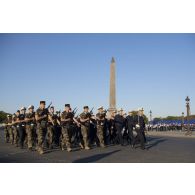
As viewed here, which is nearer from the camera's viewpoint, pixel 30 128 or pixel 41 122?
pixel 41 122

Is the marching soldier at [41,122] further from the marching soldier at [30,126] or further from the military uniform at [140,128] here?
the military uniform at [140,128]

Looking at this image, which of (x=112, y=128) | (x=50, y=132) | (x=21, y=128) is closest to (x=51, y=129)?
(x=50, y=132)

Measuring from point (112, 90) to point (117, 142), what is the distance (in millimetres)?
15516

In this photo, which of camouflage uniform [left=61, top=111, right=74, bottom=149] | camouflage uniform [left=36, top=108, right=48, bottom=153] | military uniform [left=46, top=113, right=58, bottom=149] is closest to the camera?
camouflage uniform [left=36, top=108, right=48, bottom=153]

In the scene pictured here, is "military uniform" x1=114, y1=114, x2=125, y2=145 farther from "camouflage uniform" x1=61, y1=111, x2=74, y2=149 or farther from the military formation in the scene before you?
"camouflage uniform" x1=61, y1=111, x2=74, y2=149

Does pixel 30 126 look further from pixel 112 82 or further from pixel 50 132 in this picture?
pixel 112 82

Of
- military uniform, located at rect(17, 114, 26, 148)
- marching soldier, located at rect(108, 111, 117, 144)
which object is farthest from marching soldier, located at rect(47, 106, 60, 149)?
marching soldier, located at rect(108, 111, 117, 144)

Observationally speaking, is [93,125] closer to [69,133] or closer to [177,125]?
[69,133]

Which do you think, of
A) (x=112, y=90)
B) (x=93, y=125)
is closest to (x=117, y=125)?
(x=93, y=125)

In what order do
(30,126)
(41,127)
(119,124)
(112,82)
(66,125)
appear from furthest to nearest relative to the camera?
(112,82) < (119,124) < (30,126) < (66,125) < (41,127)

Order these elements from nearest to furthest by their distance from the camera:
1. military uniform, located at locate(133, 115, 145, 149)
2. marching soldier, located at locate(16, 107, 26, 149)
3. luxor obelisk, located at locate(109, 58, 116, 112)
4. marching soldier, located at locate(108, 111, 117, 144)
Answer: military uniform, located at locate(133, 115, 145, 149) < marching soldier, located at locate(16, 107, 26, 149) < marching soldier, located at locate(108, 111, 117, 144) < luxor obelisk, located at locate(109, 58, 116, 112)

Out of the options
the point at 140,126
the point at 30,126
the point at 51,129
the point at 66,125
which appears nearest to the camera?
the point at 66,125

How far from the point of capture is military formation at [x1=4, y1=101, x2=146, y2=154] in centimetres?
1160

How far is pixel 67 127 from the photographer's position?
12320 millimetres
